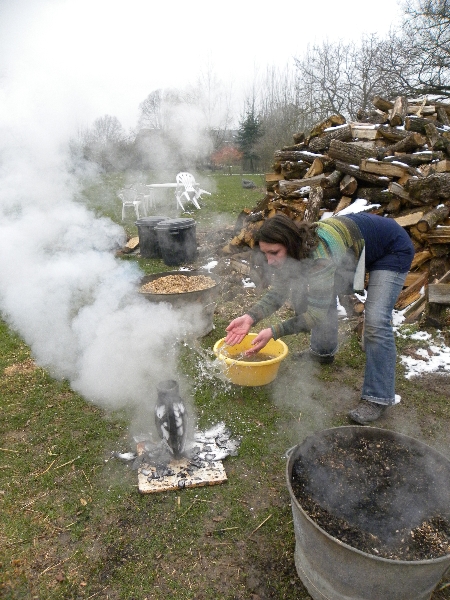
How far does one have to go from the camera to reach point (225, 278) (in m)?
6.38

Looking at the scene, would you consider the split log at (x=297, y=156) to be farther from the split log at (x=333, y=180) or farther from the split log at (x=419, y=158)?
the split log at (x=419, y=158)

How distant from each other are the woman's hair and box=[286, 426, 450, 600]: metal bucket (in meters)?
A: 1.18

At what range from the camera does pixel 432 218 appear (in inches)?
189

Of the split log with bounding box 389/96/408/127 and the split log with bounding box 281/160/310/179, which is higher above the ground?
the split log with bounding box 389/96/408/127

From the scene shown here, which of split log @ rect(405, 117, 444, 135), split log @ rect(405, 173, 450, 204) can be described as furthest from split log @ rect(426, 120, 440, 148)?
split log @ rect(405, 173, 450, 204)

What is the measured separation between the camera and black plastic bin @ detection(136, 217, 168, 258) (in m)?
7.78

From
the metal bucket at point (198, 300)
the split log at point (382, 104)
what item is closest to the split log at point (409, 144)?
the split log at point (382, 104)

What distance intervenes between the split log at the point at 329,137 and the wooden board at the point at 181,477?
5.67 m

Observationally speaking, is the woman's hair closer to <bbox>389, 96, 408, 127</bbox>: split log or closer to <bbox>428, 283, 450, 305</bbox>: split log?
<bbox>428, 283, 450, 305</bbox>: split log

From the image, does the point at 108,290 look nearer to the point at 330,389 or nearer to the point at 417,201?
the point at 330,389

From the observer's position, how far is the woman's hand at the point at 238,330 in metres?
2.84

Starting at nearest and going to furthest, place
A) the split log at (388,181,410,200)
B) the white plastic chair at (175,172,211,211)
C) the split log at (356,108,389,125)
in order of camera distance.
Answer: the split log at (388,181,410,200) → the split log at (356,108,389,125) → the white plastic chair at (175,172,211,211)

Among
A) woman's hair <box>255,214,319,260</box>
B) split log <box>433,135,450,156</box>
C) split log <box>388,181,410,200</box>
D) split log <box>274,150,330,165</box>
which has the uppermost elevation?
split log <box>433,135,450,156</box>

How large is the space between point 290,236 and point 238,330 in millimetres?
792
